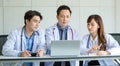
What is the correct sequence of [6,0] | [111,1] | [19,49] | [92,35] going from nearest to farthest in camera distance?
[19,49], [92,35], [6,0], [111,1]

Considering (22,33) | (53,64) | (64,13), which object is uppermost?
(64,13)

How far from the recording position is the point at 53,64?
10.2ft

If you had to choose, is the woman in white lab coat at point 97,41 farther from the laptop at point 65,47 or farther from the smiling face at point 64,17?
the laptop at point 65,47

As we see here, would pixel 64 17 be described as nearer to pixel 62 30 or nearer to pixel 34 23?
pixel 62 30

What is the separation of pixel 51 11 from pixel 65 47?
1827 mm

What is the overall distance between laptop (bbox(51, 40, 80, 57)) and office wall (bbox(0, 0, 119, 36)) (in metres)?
1.73

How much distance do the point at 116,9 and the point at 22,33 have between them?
196 cm

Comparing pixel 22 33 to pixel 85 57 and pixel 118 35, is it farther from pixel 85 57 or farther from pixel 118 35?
pixel 118 35

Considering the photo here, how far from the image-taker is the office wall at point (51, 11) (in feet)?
13.5

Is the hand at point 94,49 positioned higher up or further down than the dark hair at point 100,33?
further down

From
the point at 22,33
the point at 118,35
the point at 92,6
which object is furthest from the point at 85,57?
the point at 92,6

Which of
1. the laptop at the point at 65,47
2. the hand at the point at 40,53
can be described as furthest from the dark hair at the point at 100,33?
the hand at the point at 40,53

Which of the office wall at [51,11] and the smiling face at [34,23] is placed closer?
the smiling face at [34,23]

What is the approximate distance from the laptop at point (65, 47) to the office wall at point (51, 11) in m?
1.73
